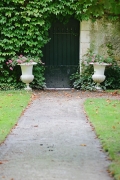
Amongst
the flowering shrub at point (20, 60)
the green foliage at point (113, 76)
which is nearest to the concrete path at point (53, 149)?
the flowering shrub at point (20, 60)

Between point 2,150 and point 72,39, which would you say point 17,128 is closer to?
point 2,150

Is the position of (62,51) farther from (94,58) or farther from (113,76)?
(113,76)

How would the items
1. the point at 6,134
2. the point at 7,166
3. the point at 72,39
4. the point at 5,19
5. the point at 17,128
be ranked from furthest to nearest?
the point at 72,39 → the point at 5,19 → the point at 17,128 → the point at 6,134 → the point at 7,166

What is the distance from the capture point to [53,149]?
6500 millimetres

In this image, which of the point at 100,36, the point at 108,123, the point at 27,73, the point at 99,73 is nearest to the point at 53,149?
the point at 108,123

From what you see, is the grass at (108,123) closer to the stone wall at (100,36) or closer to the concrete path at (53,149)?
the concrete path at (53,149)

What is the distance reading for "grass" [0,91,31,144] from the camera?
8.02m

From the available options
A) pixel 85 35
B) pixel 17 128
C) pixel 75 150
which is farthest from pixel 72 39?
pixel 75 150

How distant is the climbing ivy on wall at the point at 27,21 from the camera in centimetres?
1420

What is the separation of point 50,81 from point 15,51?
1546 millimetres

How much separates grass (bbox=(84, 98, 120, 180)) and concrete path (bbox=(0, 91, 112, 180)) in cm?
11

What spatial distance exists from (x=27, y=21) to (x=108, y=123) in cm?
666

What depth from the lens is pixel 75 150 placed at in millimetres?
6465

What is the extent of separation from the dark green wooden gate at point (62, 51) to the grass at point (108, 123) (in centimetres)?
342
